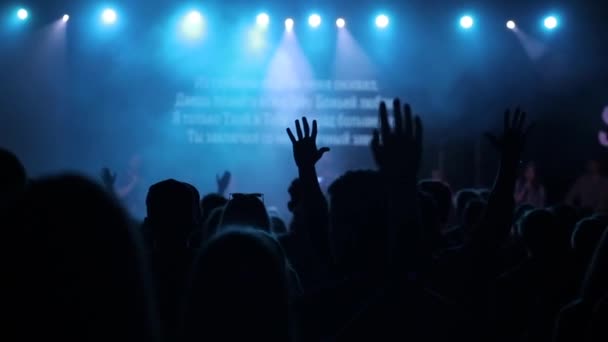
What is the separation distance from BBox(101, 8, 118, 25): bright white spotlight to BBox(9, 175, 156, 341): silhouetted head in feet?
42.4

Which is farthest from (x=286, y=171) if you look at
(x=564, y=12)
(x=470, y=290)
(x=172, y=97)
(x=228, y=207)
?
(x=470, y=290)

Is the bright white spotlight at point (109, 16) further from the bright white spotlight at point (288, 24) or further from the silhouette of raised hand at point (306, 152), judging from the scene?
the silhouette of raised hand at point (306, 152)

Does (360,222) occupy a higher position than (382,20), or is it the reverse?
(382,20)

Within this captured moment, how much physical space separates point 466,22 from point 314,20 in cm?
343

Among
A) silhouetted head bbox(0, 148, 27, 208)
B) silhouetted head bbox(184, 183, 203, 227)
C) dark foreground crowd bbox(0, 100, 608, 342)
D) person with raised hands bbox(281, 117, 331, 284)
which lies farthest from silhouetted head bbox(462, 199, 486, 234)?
silhouetted head bbox(0, 148, 27, 208)

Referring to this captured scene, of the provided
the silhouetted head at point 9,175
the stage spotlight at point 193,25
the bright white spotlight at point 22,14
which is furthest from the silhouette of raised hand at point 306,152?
the bright white spotlight at point 22,14

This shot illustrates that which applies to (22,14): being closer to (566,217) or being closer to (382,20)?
(382,20)

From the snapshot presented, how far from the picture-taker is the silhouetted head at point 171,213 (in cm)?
255

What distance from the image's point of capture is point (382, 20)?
12.8 metres

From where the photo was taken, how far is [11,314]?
2.88 ft

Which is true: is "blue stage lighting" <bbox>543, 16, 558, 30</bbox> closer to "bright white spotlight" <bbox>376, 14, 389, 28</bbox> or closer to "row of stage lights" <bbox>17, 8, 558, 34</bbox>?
"row of stage lights" <bbox>17, 8, 558, 34</bbox>

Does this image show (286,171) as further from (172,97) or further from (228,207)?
(228,207)

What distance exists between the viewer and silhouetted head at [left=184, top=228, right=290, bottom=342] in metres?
1.15

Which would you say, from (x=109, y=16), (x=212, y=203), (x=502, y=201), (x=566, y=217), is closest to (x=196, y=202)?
(x=502, y=201)
